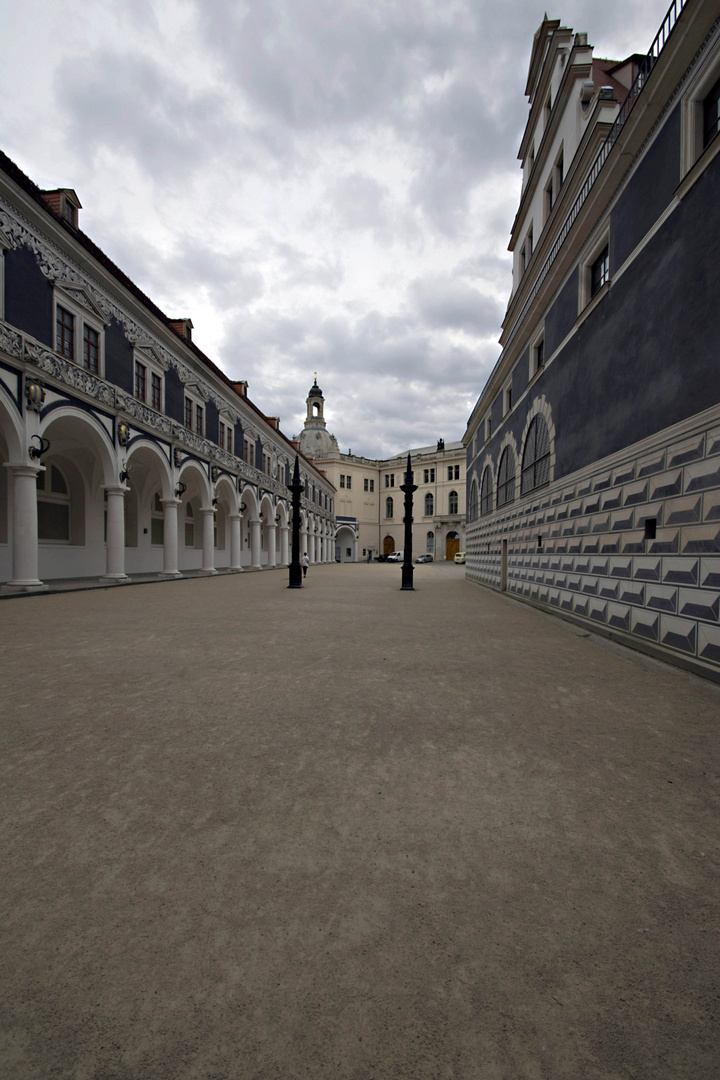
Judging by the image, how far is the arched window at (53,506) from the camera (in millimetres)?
16016

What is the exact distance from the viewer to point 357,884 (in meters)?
1.89

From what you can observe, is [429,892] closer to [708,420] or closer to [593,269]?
[708,420]

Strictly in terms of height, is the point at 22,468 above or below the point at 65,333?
below

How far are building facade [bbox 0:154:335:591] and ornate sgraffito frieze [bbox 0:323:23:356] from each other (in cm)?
3

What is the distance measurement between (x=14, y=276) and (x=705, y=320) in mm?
15100

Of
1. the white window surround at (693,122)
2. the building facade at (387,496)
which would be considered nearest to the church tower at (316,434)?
the building facade at (387,496)

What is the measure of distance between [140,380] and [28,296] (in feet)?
17.1

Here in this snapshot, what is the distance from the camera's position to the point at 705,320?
17.9 ft

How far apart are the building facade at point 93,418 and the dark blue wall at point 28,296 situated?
0.03 m

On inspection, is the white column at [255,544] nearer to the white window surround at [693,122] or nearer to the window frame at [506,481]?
the window frame at [506,481]

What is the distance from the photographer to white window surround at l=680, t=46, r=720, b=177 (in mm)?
5676

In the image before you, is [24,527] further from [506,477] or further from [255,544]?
[255,544]

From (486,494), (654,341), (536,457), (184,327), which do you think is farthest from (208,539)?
(654,341)

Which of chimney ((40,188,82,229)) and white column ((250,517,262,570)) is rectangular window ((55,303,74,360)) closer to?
chimney ((40,188,82,229))
